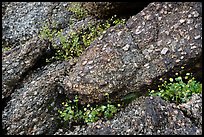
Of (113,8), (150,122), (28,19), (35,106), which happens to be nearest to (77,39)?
(113,8)

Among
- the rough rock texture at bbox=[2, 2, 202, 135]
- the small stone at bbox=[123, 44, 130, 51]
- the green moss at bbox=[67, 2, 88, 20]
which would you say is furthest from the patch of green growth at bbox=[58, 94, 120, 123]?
the green moss at bbox=[67, 2, 88, 20]

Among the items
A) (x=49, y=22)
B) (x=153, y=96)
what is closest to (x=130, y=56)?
(x=153, y=96)

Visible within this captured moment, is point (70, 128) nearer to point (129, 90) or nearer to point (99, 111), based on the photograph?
point (99, 111)

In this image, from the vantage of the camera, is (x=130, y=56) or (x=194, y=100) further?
(x=130, y=56)

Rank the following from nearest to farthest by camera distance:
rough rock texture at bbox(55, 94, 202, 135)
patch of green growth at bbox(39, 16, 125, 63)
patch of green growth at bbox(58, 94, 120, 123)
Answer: rough rock texture at bbox(55, 94, 202, 135)
patch of green growth at bbox(58, 94, 120, 123)
patch of green growth at bbox(39, 16, 125, 63)

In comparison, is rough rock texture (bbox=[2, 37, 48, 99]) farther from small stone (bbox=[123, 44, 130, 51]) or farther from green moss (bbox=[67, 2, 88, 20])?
small stone (bbox=[123, 44, 130, 51])

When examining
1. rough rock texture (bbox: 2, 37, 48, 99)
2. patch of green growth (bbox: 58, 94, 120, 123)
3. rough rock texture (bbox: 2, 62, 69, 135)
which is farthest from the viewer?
rough rock texture (bbox: 2, 37, 48, 99)
